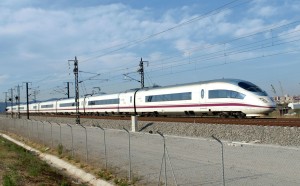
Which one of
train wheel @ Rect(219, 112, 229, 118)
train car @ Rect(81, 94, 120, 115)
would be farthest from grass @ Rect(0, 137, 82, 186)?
train car @ Rect(81, 94, 120, 115)

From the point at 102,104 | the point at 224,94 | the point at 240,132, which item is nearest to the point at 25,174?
the point at 240,132

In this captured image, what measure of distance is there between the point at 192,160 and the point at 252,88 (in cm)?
1707

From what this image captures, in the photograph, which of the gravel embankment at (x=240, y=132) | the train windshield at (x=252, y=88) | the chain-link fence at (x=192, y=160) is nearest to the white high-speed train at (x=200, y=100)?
the train windshield at (x=252, y=88)

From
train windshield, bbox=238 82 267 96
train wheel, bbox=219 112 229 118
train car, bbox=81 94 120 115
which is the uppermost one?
train windshield, bbox=238 82 267 96

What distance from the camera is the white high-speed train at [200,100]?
27.4 m

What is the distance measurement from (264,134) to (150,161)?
629 centimetres

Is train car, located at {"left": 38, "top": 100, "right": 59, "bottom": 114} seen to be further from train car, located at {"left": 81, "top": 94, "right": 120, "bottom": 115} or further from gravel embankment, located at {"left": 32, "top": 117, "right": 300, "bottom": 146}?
gravel embankment, located at {"left": 32, "top": 117, "right": 300, "bottom": 146}

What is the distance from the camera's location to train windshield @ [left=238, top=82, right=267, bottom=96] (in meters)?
28.0

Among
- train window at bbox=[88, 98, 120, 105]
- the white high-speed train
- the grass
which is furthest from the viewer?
train window at bbox=[88, 98, 120, 105]

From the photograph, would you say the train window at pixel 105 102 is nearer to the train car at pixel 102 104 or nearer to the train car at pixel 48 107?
the train car at pixel 102 104

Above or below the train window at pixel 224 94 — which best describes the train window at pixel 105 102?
below

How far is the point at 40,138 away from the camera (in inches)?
1115

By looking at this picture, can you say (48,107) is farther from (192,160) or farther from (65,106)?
(192,160)

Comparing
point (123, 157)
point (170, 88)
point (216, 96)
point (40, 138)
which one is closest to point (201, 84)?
point (216, 96)
